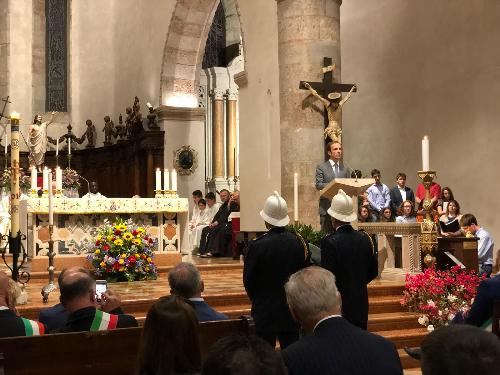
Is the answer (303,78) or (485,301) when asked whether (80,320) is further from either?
(303,78)

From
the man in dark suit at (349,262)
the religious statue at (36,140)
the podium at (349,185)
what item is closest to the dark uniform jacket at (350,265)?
the man in dark suit at (349,262)

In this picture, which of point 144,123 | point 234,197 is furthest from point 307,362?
point 144,123

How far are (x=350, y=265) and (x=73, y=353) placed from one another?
7.91ft

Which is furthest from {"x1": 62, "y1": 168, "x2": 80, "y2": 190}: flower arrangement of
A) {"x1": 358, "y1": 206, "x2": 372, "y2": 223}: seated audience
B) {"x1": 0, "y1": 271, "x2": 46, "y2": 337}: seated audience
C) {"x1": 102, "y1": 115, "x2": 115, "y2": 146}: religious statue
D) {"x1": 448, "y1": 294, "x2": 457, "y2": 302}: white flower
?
{"x1": 0, "y1": 271, "x2": 46, "y2": 337}: seated audience

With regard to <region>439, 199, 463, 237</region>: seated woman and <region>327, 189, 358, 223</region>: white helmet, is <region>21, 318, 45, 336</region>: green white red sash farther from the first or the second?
<region>439, 199, 463, 237</region>: seated woman

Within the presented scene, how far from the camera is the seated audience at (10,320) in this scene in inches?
149

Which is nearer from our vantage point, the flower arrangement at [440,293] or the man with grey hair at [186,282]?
the man with grey hair at [186,282]

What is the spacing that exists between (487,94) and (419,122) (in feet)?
5.91

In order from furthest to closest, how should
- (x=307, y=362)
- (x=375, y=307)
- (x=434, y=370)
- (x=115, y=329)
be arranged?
(x=375, y=307), (x=115, y=329), (x=307, y=362), (x=434, y=370)

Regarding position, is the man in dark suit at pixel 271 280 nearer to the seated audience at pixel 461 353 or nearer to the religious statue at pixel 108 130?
the seated audience at pixel 461 353

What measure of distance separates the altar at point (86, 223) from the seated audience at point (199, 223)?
4415mm

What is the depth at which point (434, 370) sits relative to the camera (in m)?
1.74

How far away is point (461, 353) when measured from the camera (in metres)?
1.73

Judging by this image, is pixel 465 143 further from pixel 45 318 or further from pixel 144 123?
pixel 45 318
